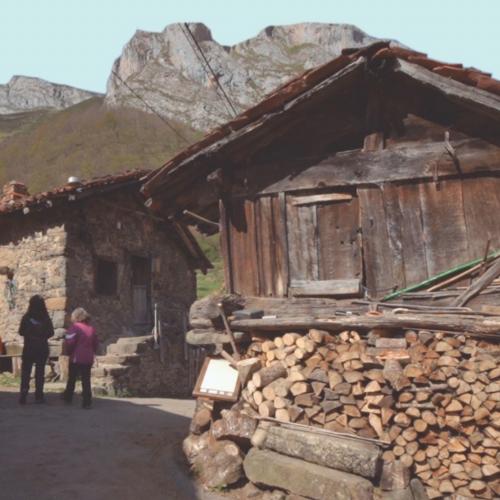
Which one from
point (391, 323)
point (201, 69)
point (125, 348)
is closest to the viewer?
point (391, 323)

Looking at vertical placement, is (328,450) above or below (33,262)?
below

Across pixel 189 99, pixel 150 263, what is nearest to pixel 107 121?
pixel 189 99

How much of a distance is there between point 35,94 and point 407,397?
132567 mm

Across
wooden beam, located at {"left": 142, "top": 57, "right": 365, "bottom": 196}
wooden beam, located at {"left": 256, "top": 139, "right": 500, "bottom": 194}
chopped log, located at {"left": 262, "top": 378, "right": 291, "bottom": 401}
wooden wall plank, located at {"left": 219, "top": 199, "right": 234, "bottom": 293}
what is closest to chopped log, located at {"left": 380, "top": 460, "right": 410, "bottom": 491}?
chopped log, located at {"left": 262, "top": 378, "right": 291, "bottom": 401}

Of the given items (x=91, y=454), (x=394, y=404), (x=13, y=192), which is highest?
(x=13, y=192)

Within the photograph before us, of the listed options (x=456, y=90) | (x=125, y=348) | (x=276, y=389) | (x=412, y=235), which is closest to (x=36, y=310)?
(x=125, y=348)

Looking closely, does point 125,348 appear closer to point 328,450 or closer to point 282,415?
point 282,415

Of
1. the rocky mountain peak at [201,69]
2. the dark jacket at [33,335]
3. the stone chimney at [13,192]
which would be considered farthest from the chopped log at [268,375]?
the rocky mountain peak at [201,69]

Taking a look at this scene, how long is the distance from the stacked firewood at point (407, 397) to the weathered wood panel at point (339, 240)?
3.04 ft

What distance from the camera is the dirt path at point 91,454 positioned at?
5074 millimetres

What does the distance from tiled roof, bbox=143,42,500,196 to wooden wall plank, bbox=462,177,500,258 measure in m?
0.96

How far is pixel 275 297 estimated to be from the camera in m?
6.52

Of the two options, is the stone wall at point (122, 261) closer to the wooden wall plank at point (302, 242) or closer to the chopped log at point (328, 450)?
the wooden wall plank at point (302, 242)

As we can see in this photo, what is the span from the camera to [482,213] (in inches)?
229
